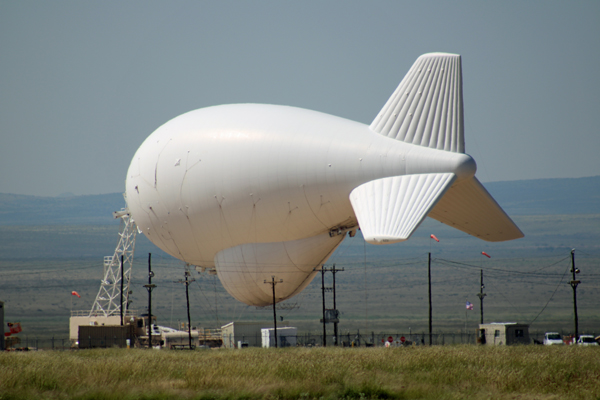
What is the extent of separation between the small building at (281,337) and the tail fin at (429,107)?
74.9 feet

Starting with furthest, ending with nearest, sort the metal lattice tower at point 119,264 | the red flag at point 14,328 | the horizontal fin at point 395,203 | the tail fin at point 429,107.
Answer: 1. the metal lattice tower at point 119,264
2. the red flag at point 14,328
3. the tail fin at point 429,107
4. the horizontal fin at point 395,203

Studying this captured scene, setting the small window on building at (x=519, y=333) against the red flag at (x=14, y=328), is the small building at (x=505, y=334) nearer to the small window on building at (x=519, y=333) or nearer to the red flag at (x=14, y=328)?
the small window on building at (x=519, y=333)

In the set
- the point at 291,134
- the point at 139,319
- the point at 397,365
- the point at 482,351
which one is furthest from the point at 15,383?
the point at 139,319

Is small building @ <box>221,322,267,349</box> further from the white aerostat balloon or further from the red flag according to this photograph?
the white aerostat balloon

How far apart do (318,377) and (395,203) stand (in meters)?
7.13

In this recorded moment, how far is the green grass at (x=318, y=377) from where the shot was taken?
2141 cm

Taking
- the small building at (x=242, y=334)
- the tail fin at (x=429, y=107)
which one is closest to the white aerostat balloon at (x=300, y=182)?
the tail fin at (x=429, y=107)

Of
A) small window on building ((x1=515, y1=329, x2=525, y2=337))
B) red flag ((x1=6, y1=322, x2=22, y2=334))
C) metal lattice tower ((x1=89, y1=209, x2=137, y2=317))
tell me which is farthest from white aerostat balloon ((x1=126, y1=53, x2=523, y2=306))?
small window on building ((x1=515, y1=329, x2=525, y2=337))

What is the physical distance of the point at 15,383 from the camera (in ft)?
73.2

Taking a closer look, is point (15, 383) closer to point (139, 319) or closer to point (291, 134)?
point (291, 134)

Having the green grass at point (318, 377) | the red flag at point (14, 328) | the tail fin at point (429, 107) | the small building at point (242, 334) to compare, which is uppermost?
the tail fin at point (429, 107)

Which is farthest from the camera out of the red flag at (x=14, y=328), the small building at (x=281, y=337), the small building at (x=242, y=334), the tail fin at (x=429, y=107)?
the small building at (x=242, y=334)

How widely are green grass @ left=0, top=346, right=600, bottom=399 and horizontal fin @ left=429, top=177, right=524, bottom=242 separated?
641 cm

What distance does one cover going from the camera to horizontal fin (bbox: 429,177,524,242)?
30678 mm
